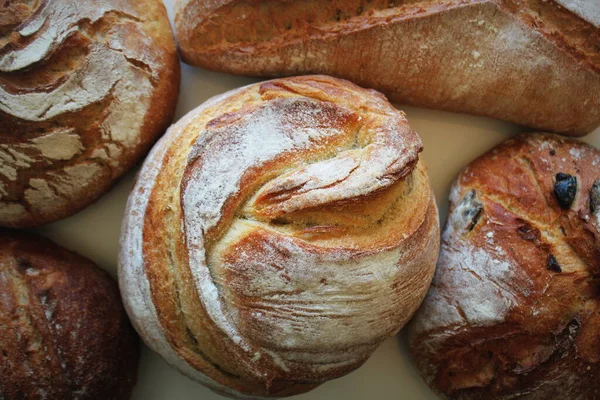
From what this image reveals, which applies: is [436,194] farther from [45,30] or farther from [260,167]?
[45,30]

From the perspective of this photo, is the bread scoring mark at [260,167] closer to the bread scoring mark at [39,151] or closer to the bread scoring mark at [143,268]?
the bread scoring mark at [143,268]

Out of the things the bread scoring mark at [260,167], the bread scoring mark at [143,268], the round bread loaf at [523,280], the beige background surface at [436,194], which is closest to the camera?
the bread scoring mark at [260,167]

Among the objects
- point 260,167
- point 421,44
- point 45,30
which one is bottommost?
point 260,167

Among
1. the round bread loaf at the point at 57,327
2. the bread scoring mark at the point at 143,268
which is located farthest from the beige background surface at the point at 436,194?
the bread scoring mark at the point at 143,268

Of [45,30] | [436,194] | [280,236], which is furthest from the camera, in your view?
[436,194]

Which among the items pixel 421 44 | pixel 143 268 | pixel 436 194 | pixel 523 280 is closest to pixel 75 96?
pixel 143 268
